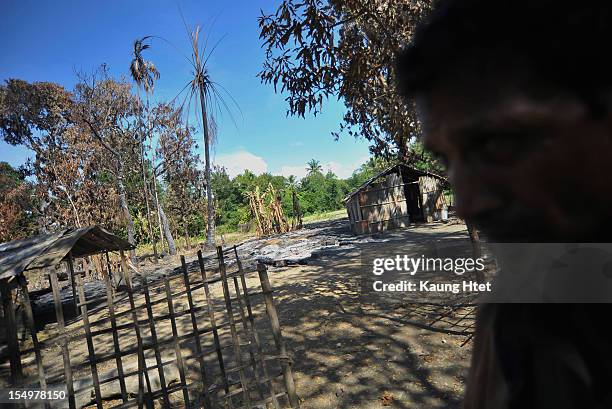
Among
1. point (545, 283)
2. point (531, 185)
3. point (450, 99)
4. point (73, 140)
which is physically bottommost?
point (545, 283)

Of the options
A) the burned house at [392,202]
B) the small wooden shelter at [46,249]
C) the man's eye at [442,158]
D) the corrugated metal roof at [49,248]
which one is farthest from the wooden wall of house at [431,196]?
the man's eye at [442,158]

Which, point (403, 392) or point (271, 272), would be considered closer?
point (403, 392)

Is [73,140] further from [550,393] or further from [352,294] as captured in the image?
[550,393]

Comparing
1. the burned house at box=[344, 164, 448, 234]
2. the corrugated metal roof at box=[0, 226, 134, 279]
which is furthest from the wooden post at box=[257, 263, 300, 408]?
the burned house at box=[344, 164, 448, 234]

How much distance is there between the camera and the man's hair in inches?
13.3

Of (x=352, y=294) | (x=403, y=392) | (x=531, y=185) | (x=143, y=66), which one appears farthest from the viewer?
(x=143, y=66)

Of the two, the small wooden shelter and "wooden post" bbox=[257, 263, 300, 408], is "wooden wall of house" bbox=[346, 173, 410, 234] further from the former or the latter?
"wooden post" bbox=[257, 263, 300, 408]

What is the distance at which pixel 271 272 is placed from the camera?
1266cm

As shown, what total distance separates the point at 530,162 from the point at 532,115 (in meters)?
0.04

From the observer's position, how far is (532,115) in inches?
13.6

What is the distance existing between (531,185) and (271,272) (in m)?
12.6

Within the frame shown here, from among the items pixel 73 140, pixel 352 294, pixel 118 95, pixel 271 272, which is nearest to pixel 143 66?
pixel 118 95

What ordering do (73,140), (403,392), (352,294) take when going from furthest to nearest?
(73,140) → (352,294) → (403,392)

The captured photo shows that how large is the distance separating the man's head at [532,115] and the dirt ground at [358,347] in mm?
4278
